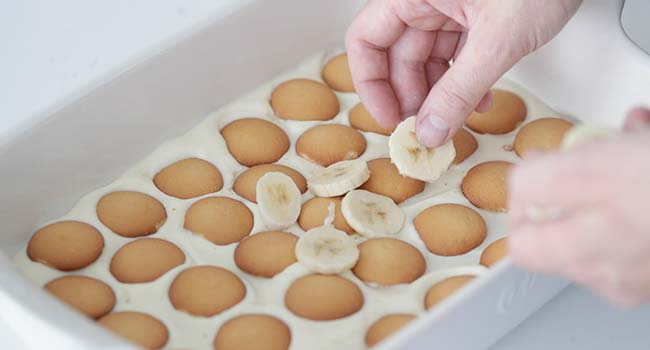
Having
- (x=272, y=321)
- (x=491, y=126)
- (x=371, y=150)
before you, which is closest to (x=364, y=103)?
(x=371, y=150)

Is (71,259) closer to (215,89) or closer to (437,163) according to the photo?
(215,89)

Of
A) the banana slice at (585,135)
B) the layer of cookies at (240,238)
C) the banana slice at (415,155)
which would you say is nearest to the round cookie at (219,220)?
the layer of cookies at (240,238)

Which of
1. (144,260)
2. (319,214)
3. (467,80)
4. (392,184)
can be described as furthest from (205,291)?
(467,80)

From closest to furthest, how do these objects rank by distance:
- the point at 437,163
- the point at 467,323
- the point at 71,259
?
the point at 467,323
the point at 71,259
the point at 437,163

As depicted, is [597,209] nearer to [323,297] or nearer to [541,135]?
[323,297]

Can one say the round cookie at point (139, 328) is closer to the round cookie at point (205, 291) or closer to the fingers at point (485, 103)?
the round cookie at point (205, 291)

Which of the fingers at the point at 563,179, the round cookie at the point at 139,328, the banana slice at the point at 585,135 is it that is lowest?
the round cookie at the point at 139,328
